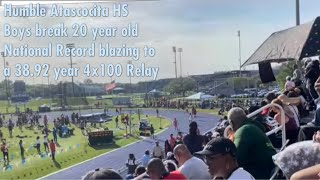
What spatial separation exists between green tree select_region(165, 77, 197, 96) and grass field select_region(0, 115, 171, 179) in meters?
1.20

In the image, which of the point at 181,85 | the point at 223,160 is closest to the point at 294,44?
the point at 223,160

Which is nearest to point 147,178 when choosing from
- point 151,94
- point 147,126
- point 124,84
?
point 124,84

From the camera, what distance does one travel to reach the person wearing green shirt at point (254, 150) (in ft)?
10.4

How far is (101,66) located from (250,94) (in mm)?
3689

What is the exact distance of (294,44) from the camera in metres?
4.14

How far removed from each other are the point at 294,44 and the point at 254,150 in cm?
131

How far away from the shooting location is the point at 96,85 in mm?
8812

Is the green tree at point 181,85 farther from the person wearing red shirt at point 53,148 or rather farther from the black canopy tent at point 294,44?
the black canopy tent at point 294,44

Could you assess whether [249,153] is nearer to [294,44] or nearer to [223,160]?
[223,160]

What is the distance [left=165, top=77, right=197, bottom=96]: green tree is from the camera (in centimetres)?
955

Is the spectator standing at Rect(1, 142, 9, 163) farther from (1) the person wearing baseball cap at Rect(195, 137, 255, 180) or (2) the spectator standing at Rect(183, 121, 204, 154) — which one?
(1) the person wearing baseball cap at Rect(195, 137, 255, 180)

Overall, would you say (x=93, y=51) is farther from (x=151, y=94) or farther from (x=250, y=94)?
(x=250, y=94)

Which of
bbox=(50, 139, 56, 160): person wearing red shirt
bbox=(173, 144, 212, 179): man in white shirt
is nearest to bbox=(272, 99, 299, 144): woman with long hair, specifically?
bbox=(173, 144, 212, 179): man in white shirt

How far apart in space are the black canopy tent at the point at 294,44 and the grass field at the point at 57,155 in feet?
21.4
